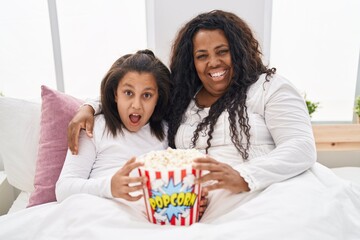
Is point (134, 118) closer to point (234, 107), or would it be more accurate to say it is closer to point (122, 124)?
point (122, 124)

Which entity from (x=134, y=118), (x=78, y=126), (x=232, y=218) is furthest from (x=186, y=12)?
(x=232, y=218)

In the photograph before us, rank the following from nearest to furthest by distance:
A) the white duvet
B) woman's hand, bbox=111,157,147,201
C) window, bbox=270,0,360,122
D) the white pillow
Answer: the white duvet → woman's hand, bbox=111,157,147,201 → the white pillow → window, bbox=270,0,360,122

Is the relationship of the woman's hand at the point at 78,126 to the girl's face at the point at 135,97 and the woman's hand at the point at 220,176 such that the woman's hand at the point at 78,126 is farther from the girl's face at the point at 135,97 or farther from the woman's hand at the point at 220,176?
the woman's hand at the point at 220,176

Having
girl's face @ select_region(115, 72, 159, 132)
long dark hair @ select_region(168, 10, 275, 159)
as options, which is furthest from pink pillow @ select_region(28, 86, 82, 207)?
long dark hair @ select_region(168, 10, 275, 159)

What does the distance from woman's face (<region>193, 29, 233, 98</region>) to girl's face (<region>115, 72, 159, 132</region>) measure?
0.73 feet

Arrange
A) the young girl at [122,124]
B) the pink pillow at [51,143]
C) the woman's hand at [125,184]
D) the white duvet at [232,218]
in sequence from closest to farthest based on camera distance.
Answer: the white duvet at [232,218]
the woman's hand at [125,184]
the young girl at [122,124]
the pink pillow at [51,143]

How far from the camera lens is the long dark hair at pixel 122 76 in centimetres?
121

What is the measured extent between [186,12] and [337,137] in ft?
3.84

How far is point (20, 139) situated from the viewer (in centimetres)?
142

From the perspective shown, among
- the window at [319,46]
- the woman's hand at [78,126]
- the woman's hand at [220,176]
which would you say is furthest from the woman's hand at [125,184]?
the window at [319,46]

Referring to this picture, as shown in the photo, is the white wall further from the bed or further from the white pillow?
the bed

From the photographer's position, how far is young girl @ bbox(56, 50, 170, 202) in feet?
3.74

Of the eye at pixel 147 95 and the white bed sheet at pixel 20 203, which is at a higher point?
the eye at pixel 147 95

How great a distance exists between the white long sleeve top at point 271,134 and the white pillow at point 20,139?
0.65 meters
